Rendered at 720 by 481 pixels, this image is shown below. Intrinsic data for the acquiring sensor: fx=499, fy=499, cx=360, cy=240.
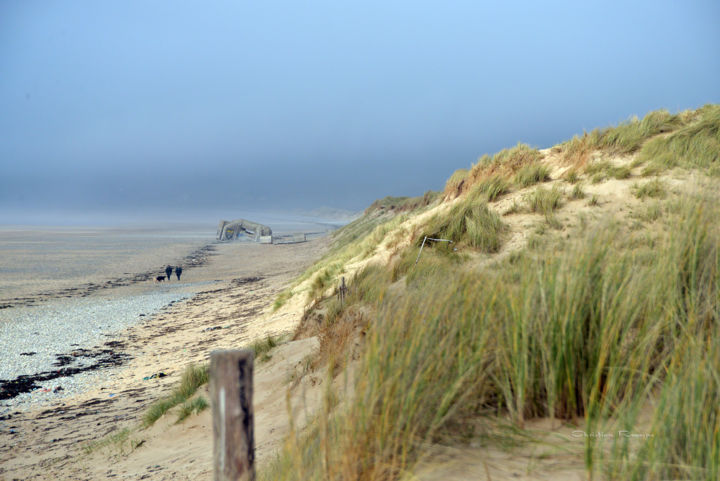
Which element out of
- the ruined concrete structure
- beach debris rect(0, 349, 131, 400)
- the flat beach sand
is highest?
the ruined concrete structure

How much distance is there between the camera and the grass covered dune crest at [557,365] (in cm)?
226

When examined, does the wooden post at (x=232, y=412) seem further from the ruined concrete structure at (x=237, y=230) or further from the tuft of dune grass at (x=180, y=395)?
the ruined concrete structure at (x=237, y=230)

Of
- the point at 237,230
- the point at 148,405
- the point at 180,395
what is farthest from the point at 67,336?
the point at 237,230

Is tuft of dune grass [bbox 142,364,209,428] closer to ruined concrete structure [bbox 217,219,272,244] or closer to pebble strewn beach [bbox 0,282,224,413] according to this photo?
pebble strewn beach [bbox 0,282,224,413]

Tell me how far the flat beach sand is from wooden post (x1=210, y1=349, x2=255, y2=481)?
1.00ft

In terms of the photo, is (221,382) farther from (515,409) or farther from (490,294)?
(490,294)

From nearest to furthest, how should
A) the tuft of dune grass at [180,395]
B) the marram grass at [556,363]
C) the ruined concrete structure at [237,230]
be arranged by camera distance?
the marram grass at [556,363]
the tuft of dune grass at [180,395]
the ruined concrete structure at [237,230]

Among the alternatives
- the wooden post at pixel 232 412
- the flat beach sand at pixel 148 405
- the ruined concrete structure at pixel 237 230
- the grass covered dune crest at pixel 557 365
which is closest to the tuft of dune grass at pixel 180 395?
Answer: the flat beach sand at pixel 148 405

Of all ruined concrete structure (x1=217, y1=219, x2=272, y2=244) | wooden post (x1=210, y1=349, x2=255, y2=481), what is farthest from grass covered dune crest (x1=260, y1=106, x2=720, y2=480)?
ruined concrete structure (x1=217, y1=219, x2=272, y2=244)

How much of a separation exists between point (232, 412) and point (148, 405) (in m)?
6.24

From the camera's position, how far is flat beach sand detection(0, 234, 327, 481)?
495 cm

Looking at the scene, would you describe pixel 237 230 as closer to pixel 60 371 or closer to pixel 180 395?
pixel 60 371

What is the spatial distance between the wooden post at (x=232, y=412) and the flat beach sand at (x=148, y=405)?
12.0 inches

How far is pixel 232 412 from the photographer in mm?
2291
